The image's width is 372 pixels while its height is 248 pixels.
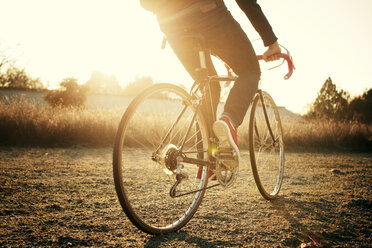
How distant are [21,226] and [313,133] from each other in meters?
11.7

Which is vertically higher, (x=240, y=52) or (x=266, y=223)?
(x=240, y=52)

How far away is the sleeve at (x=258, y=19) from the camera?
1862 millimetres

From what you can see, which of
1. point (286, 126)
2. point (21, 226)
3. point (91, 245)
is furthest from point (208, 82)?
point (286, 126)

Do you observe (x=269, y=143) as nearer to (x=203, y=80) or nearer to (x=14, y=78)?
(x=203, y=80)

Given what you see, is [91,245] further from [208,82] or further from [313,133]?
[313,133]

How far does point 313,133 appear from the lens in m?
11.2

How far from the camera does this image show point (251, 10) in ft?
6.16

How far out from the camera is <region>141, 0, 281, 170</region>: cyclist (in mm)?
1796

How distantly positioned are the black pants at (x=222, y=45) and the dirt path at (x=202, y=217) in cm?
83

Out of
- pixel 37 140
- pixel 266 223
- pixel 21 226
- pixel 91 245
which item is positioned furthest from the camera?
pixel 37 140

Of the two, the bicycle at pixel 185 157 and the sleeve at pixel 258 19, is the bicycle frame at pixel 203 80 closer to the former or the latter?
the bicycle at pixel 185 157

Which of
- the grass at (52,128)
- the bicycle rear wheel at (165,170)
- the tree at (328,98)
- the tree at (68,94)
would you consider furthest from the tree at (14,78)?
the bicycle rear wheel at (165,170)

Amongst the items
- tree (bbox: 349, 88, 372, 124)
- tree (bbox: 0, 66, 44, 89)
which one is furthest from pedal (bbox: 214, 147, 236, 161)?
tree (bbox: 0, 66, 44, 89)

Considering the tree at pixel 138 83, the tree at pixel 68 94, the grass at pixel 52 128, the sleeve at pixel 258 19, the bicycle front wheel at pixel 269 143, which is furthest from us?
the tree at pixel 138 83
